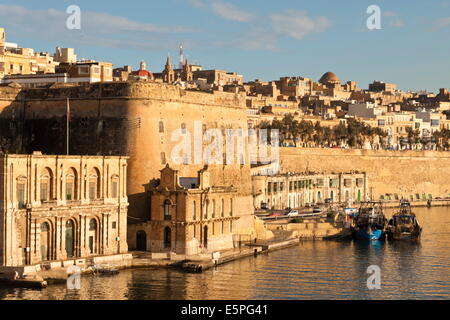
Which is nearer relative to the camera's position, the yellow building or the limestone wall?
the yellow building

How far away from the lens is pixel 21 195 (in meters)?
30.7

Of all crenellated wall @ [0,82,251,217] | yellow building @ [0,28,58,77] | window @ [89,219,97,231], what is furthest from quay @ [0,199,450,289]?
yellow building @ [0,28,58,77]

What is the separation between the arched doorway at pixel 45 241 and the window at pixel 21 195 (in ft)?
4.09

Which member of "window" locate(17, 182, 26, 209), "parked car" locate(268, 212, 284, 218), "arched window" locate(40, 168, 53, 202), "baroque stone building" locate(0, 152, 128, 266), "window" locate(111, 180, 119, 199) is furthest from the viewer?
"parked car" locate(268, 212, 284, 218)

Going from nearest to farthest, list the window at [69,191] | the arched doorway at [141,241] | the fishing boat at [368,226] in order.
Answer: the window at [69,191] → the arched doorway at [141,241] → the fishing boat at [368,226]

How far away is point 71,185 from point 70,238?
6.65 feet

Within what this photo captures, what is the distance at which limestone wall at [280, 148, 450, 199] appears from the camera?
76.2 meters

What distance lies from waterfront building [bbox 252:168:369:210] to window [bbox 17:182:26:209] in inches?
1138

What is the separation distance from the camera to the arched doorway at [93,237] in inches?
1319

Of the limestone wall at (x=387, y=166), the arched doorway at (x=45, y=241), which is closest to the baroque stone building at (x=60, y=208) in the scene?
the arched doorway at (x=45, y=241)

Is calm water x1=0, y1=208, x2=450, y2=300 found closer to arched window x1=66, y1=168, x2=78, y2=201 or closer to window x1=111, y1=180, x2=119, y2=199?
window x1=111, y1=180, x2=119, y2=199

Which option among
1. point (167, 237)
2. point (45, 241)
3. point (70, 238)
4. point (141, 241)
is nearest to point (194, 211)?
point (167, 237)

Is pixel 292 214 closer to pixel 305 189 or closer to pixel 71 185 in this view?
pixel 305 189

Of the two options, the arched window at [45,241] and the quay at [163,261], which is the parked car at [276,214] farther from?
the arched window at [45,241]
